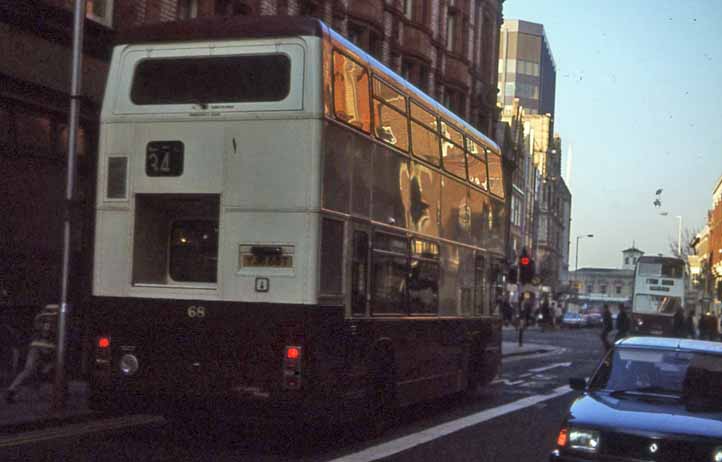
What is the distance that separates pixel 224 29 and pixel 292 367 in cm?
348

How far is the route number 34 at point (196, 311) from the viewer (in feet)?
39.5

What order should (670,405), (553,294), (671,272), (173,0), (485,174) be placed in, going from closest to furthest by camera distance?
(670,405)
(485,174)
(173,0)
(671,272)
(553,294)

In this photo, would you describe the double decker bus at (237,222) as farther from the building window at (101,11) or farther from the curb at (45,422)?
the building window at (101,11)

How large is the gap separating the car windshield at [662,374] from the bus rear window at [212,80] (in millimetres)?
4143

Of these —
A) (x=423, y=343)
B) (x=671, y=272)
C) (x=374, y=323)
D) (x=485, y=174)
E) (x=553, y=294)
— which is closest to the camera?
(x=374, y=323)

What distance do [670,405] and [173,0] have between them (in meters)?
15.3

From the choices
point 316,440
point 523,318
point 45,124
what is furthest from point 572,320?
point 316,440

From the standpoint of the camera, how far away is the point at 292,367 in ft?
38.3

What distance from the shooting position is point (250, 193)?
12.0 m

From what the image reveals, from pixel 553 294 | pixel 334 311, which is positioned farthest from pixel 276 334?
pixel 553 294

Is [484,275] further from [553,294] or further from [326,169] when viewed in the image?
[553,294]

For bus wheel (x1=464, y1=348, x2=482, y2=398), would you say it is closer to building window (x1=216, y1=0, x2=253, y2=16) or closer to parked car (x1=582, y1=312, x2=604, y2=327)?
building window (x1=216, y1=0, x2=253, y2=16)

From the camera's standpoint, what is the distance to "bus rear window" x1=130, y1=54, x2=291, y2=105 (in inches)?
473

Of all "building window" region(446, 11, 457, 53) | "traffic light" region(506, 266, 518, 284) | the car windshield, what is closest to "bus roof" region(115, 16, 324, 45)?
the car windshield
